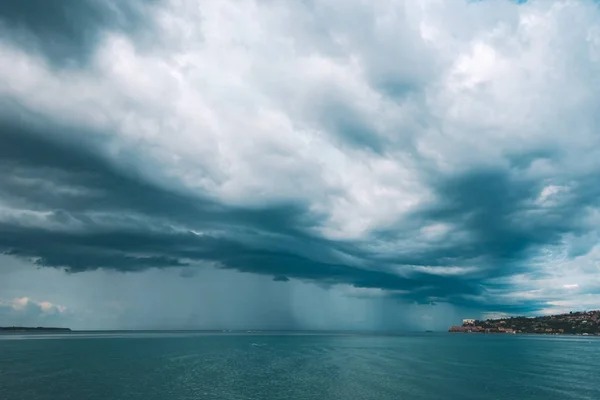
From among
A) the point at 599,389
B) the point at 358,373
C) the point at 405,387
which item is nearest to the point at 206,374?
the point at 358,373

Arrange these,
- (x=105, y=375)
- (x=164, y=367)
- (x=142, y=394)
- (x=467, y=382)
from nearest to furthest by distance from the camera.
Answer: (x=142, y=394)
(x=467, y=382)
(x=105, y=375)
(x=164, y=367)

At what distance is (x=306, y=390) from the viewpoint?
72.8 metres

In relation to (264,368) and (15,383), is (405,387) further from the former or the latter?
(15,383)

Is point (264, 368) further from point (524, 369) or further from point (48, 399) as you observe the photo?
point (524, 369)

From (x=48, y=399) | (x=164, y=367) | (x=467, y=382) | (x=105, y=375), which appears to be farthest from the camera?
(x=164, y=367)

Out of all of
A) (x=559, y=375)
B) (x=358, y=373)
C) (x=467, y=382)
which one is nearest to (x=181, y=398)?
(x=358, y=373)

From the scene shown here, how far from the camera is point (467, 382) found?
84.6 meters

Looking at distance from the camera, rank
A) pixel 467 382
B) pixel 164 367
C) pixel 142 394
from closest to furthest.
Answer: pixel 142 394
pixel 467 382
pixel 164 367

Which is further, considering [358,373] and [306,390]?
[358,373]

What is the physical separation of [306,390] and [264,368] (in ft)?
123

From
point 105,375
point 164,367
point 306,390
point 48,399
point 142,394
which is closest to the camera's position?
point 48,399

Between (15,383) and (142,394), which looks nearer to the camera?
(142,394)

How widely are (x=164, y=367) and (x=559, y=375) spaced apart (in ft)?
311

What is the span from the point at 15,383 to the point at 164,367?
35728 millimetres
